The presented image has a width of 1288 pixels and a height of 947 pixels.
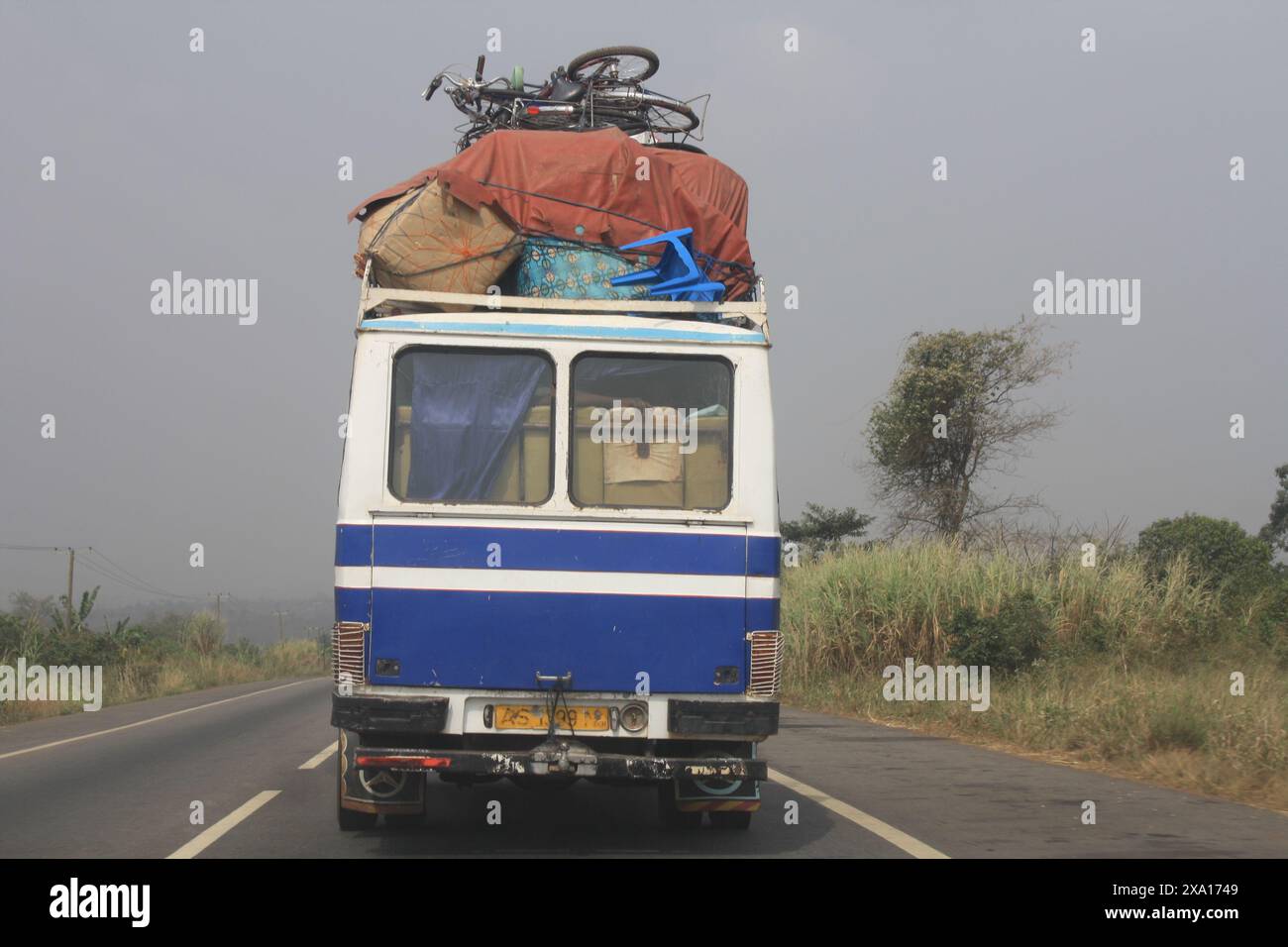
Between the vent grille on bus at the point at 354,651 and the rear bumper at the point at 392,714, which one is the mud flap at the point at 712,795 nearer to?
the rear bumper at the point at 392,714

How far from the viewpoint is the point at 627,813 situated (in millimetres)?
8797

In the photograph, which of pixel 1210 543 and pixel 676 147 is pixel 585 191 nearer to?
pixel 676 147

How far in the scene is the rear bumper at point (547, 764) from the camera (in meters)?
6.41

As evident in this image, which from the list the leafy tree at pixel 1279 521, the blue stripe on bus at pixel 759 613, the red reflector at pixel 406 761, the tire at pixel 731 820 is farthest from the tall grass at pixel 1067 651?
the leafy tree at pixel 1279 521

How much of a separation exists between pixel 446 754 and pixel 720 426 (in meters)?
2.20

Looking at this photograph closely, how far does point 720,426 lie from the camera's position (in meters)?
6.86

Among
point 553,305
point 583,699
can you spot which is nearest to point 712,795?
point 583,699

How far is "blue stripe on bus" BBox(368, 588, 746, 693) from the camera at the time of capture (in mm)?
6520

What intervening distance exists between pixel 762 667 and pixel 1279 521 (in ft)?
155

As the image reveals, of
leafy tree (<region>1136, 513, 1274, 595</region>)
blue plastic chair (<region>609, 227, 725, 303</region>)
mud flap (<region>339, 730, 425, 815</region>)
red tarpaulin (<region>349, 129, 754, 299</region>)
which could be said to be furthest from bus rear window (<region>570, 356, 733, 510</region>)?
leafy tree (<region>1136, 513, 1274, 595</region>)
